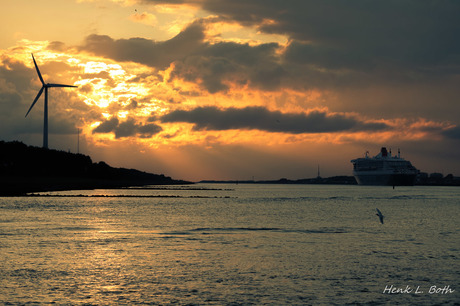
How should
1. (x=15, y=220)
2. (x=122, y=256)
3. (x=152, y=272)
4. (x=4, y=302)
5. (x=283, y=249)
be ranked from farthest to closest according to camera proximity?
1. (x=15, y=220)
2. (x=283, y=249)
3. (x=122, y=256)
4. (x=152, y=272)
5. (x=4, y=302)

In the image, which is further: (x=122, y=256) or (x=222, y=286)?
(x=122, y=256)

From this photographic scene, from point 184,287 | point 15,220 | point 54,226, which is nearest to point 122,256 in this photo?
point 184,287

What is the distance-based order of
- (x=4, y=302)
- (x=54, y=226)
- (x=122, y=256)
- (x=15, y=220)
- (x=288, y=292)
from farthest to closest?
(x=15, y=220) → (x=54, y=226) → (x=122, y=256) → (x=288, y=292) → (x=4, y=302)

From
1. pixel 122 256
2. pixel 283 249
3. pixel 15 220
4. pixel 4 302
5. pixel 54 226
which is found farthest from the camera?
pixel 15 220

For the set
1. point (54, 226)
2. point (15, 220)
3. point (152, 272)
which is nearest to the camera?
point (152, 272)

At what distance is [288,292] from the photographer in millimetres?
24047

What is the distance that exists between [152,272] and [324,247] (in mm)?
15144

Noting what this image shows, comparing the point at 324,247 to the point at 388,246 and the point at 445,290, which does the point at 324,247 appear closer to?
the point at 388,246

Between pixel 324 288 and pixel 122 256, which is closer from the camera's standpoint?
pixel 324 288

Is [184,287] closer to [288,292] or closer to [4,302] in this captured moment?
[288,292]

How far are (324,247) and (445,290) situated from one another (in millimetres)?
15247

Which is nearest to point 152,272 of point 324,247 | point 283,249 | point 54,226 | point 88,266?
point 88,266

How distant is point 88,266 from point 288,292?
38.9ft

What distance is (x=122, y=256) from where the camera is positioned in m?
34.1
